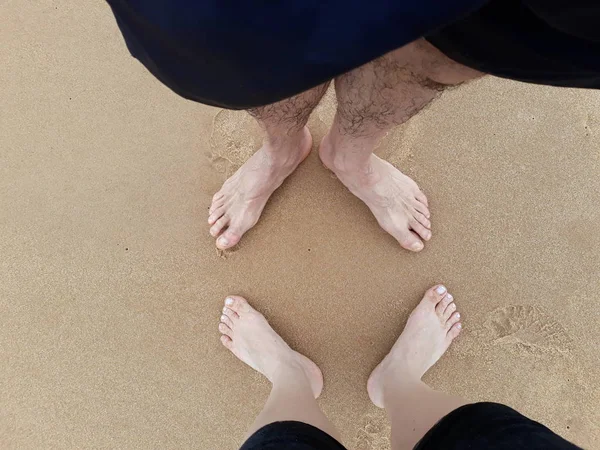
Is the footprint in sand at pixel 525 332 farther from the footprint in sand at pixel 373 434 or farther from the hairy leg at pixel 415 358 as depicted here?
the footprint in sand at pixel 373 434

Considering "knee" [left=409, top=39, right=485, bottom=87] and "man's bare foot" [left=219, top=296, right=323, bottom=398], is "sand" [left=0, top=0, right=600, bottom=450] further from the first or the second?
"knee" [left=409, top=39, right=485, bottom=87]

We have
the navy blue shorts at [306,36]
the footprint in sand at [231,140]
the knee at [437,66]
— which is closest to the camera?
the navy blue shorts at [306,36]

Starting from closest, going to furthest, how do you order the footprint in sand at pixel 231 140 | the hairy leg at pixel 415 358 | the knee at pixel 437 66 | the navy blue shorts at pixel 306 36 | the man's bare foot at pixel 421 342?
the navy blue shorts at pixel 306 36
the knee at pixel 437 66
the hairy leg at pixel 415 358
the man's bare foot at pixel 421 342
the footprint in sand at pixel 231 140

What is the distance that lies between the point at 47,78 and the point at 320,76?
121 cm

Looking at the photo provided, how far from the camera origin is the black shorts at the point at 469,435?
2.35 ft

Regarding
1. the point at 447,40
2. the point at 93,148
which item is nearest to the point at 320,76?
the point at 447,40

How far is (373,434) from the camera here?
1249 millimetres

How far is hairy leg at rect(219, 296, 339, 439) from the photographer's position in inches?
45.3

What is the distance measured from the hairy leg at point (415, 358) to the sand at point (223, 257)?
39 millimetres

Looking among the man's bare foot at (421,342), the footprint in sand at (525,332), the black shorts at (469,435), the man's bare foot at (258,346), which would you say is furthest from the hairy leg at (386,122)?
the black shorts at (469,435)


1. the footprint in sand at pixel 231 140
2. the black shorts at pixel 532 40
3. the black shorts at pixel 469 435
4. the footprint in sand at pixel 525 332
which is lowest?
the footprint in sand at pixel 525 332

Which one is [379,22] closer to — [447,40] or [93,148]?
[447,40]

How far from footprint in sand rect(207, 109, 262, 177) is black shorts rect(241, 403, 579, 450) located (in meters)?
0.68

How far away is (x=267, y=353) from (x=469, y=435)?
1.84ft
